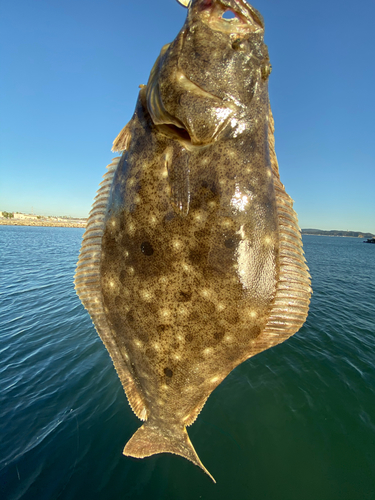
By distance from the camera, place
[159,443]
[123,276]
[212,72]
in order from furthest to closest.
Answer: [159,443] < [123,276] < [212,72]

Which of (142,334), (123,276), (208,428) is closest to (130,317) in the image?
(142,334)

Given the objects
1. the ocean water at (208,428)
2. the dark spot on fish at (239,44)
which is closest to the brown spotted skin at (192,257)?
the dark spot on fish at (239,44)

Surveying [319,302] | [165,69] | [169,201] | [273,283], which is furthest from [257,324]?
[319,302]

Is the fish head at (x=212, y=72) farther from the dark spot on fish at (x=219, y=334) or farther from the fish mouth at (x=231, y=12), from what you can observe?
the dark spot on fish at (x=219, y=334)

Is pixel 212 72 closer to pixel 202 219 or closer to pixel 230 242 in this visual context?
pixel 202 219

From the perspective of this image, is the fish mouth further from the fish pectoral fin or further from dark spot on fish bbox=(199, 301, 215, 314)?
dark spot on fish bbox=(199, 301, 215, 314)
